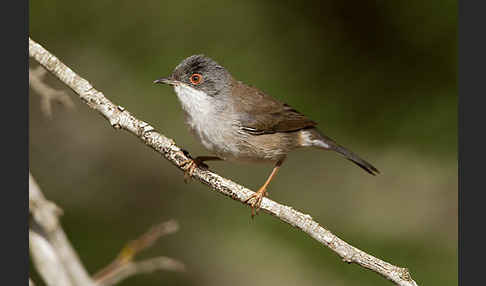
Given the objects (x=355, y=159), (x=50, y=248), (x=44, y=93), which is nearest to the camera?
→ (x=50, y=248)

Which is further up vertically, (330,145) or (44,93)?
(330,145)

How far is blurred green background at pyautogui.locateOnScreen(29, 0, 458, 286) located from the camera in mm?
3805

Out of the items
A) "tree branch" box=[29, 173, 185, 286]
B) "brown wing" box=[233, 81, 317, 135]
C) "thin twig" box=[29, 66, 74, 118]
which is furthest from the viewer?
"brown wing" box=[233, 81, 317, 135]

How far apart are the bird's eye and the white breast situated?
0.18 ft

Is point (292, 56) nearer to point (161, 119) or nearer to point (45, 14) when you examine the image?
point (161, 119)

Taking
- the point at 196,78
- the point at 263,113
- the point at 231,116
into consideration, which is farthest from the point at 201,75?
the point at 263,113

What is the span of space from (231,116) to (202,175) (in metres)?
0.92

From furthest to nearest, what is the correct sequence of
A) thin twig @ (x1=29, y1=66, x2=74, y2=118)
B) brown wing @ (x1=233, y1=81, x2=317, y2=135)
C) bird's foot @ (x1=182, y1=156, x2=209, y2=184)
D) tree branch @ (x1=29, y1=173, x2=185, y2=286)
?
brown wing @ (x1=233, y1=81, x2=317, y2=135), bird's foot @ (x1=182, y1=156, x2=209, y2=184), thin twig @ (x1=29, y1=66, x2=74, y2=118), tree branch @ (x1=29, y1=173, x2=185, y2=286)

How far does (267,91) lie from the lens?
4.05 m

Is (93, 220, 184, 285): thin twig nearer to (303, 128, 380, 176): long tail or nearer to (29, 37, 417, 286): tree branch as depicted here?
(29, 37, 417, 286): tree branch

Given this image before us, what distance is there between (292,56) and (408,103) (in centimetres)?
99

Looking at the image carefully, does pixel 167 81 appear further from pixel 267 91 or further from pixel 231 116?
pixel 267 91

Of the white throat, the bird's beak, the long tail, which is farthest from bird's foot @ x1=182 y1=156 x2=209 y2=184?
the long tail

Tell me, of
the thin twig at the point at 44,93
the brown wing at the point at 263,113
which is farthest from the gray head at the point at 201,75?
the thin twig at the point at 44,93
